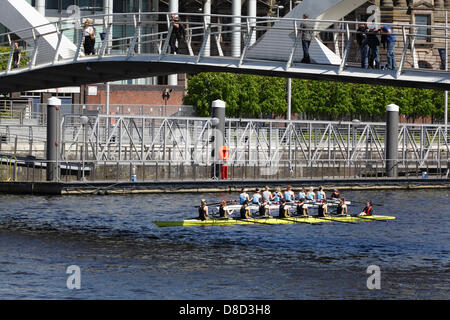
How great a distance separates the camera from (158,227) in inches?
2195

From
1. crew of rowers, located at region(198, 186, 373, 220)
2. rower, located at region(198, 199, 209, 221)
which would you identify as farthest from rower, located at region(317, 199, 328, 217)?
rower, located at region(198, 199, 209, 221)

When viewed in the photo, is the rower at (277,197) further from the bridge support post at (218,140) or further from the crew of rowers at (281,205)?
the bridge support post at (218,140)

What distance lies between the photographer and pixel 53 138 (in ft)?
223

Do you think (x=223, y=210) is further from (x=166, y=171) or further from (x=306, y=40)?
(x=166, y=171)

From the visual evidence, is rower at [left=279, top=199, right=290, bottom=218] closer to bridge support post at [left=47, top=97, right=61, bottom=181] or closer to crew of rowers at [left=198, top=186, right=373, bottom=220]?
crew of rowers at [left=198, top=186, right=373, bottom=220]

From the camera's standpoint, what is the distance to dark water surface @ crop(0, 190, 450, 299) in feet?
126

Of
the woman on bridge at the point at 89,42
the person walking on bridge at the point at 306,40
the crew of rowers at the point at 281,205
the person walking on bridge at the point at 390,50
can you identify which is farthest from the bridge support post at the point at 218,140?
the person walking on bridge at the point at 390,50

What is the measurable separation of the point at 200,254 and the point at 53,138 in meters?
24.1

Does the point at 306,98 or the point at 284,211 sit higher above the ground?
the point at 306,98

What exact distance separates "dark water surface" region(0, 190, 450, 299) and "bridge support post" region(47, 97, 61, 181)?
2756mm

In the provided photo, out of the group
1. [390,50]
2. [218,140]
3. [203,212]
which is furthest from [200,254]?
[218,140]

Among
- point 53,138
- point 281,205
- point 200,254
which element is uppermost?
point 53,138

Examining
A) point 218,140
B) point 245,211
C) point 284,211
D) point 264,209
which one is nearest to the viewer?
point 245,211
